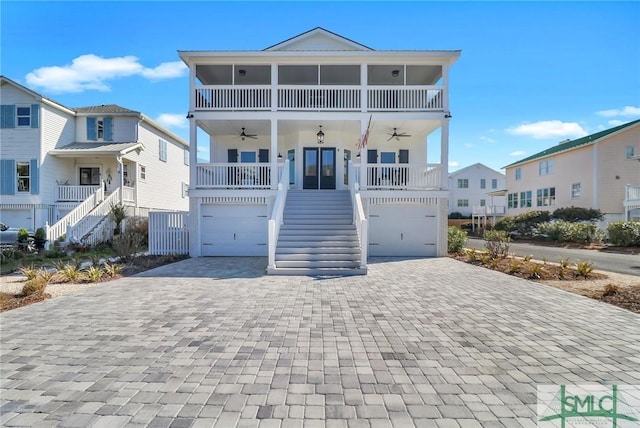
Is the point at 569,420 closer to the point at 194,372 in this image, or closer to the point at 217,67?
the point at 194,372

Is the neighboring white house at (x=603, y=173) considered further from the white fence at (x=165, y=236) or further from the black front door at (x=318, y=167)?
the white fence at (x=165, y=236)

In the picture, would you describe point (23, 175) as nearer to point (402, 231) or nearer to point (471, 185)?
point (402, 231)

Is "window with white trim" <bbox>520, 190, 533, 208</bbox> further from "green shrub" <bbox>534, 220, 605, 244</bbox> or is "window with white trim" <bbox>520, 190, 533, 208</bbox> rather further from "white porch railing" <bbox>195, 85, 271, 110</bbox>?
"white porch railing" <bbox>195, 85, 271, 110</bbox>

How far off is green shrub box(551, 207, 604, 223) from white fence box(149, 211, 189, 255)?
86.9 ft

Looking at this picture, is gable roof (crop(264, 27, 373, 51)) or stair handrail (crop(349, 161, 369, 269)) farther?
gable roof (crop(264, 27, 373, 51))

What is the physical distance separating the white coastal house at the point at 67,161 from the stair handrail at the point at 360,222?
12746 millimetres

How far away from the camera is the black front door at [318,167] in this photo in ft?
50.0

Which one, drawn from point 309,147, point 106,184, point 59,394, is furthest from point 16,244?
point 59,394

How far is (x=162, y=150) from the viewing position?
22797 mm

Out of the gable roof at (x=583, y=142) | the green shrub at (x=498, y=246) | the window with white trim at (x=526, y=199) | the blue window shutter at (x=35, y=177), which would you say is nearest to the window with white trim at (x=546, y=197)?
the window with white trim at (x=526, y=199)

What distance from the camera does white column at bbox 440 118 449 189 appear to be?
1265 cm

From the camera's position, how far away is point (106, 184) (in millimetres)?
19281

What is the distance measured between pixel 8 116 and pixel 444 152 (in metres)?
23.0

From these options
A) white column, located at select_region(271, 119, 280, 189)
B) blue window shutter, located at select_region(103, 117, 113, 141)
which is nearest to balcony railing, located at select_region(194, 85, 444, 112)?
white column, located at select_region(271, 119, 280, 189)
